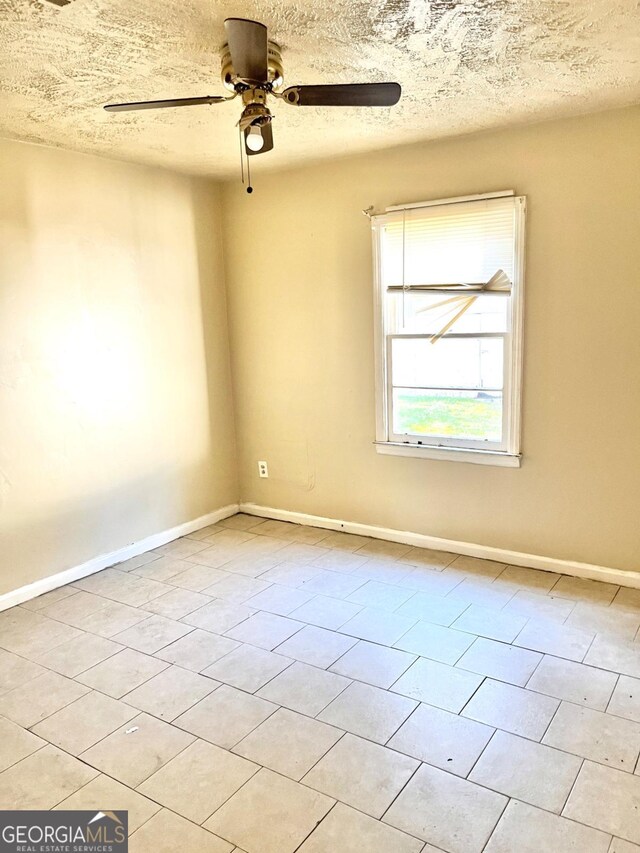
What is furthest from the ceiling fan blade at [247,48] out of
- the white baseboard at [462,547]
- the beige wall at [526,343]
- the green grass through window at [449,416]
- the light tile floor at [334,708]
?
the white baseboard at [462,547]

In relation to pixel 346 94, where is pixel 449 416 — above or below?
below

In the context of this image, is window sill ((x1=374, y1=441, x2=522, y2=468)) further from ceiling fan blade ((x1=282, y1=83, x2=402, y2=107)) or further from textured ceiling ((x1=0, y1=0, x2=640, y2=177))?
ceiling fan blade ((x1=282, y1=83, x2=402, y2=107))

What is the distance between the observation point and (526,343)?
3252 mm

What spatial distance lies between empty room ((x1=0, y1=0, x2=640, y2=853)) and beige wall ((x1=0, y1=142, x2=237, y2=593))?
0.06ft

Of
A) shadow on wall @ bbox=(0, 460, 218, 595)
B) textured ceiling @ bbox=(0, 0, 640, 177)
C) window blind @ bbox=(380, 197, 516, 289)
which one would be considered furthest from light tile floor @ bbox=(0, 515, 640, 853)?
textured ceiling @ bbox=(0, 0, 640, 177)

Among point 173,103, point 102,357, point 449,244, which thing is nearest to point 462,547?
point 449,244

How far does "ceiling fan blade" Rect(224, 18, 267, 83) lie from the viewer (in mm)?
1718

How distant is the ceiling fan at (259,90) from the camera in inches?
70.8

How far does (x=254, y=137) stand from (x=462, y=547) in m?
2.59

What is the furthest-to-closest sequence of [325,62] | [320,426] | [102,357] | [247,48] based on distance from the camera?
1. [320,426]
2. [102,357]
3. [325,62]
4. [247,48]

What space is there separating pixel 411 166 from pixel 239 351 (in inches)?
69.2

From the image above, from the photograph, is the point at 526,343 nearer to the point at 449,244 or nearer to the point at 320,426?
the point at 449,244

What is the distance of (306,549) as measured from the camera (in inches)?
150

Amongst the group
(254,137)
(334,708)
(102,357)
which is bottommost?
(334,708)
